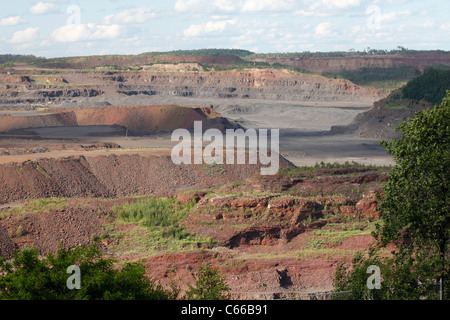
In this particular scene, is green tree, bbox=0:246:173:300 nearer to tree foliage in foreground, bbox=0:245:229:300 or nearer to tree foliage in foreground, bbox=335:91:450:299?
tree foliage in foreground, bbox=0:245:229:300

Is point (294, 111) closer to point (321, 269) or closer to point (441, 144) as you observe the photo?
point (321, 269)

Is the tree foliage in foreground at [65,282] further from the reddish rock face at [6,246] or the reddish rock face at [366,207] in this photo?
the reddish rock face at [366,207]

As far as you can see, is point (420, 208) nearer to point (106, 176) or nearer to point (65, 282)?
point (65, 282)

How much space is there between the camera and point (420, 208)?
14.4 m

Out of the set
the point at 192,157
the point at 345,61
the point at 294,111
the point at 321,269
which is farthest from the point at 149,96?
the point at 321,269

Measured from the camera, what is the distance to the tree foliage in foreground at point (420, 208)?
550 inches

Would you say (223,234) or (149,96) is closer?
(223,234)

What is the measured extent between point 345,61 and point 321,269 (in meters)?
134

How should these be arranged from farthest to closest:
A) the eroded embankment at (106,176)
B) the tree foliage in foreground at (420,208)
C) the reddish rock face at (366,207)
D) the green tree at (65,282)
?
the eroded embankment at (106,176) < the reddish rock face at (366,207) < the tree foliage in foreground at (420,208) < the green tree at (65,282)

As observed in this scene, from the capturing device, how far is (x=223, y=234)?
24.5 m

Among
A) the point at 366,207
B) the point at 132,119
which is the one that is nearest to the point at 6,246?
the point at 366,207

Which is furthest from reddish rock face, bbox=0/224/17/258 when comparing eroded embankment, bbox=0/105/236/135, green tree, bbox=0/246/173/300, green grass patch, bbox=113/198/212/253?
eroded embankment, bbox=0/105/236/135

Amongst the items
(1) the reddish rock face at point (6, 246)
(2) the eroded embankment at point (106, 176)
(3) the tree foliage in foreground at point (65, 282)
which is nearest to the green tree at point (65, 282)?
(3) the tree foliage in foreground at point (65, 282)
